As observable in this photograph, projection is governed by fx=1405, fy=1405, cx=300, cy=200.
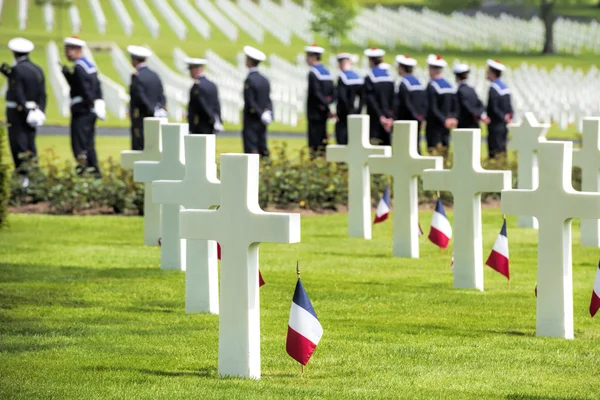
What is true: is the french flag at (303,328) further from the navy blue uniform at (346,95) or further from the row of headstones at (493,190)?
the navy blue uniform at (346,95)

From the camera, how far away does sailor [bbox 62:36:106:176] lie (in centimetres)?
1728

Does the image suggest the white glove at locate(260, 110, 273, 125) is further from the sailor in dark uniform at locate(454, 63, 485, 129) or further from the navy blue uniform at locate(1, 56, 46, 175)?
the navy blue uniform at locate(1, 56, 46, 175)

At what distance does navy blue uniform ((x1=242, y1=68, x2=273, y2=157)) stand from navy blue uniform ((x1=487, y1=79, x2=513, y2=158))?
10.4 feet

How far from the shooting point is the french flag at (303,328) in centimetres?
700

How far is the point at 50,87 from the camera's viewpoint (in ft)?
108

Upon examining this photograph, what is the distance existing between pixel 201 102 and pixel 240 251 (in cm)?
1028

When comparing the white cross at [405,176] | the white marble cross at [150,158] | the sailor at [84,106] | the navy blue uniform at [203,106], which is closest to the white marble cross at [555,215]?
the white cross at [405,176]

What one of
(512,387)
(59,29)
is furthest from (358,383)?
(59,29)

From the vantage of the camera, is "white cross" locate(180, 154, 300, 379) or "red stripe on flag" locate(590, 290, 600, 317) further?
"red stripe on flag" locate(590, 290, 600, 317)

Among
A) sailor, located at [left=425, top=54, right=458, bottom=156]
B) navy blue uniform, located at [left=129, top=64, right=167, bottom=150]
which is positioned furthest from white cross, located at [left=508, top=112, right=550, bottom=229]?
navy blue uniform, located at [left=129, top=64, right=167, bottom=150]

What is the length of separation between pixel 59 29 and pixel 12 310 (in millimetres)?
41206

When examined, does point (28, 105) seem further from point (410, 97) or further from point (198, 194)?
point (198, 194)

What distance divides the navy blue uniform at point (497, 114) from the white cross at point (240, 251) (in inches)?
488

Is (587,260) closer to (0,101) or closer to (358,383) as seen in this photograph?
(358,383)
